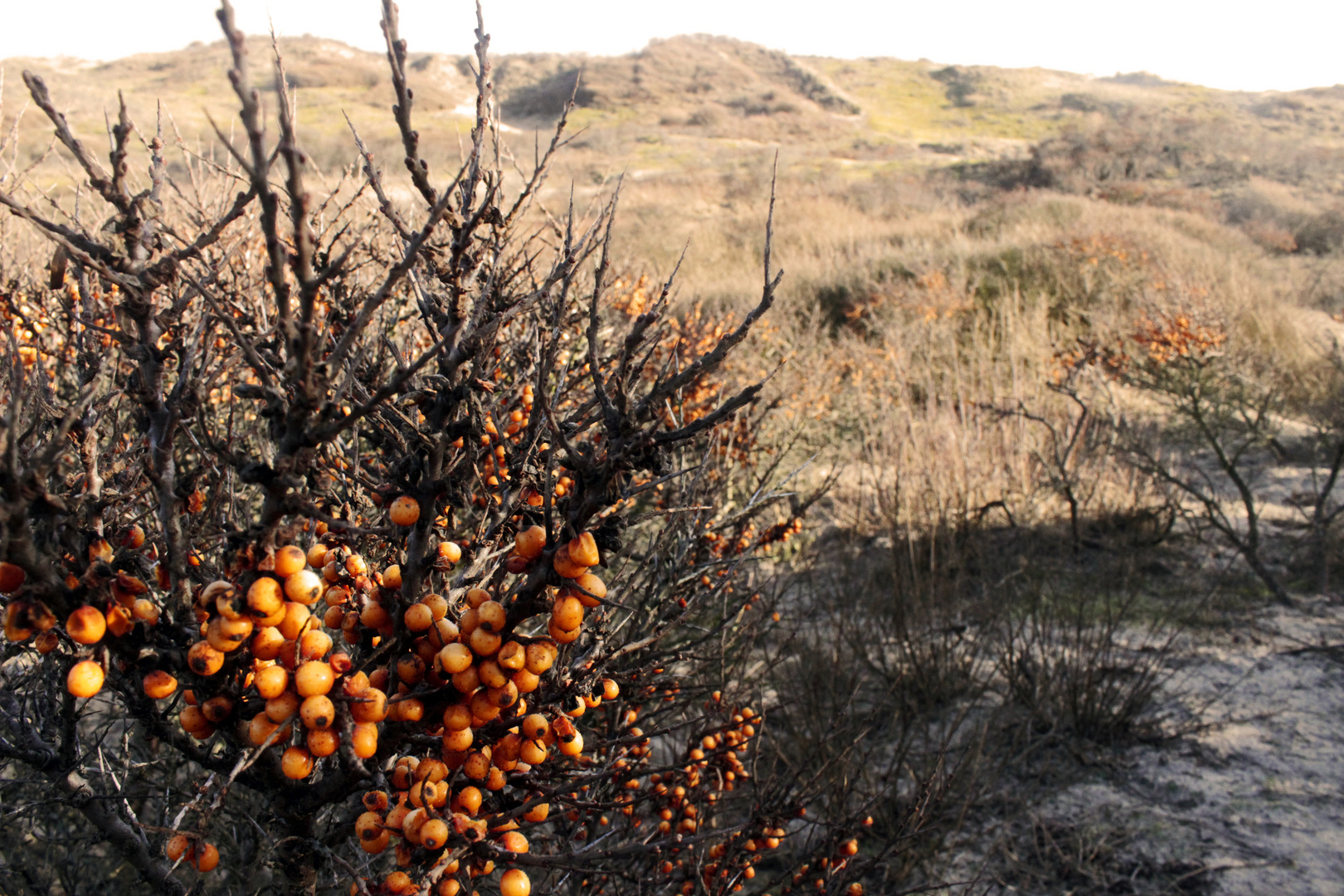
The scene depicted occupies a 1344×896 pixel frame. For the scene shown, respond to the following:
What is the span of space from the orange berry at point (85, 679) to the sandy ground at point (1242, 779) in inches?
123

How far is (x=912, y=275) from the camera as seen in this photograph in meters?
11.7

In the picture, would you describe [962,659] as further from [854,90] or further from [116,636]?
[854,90]

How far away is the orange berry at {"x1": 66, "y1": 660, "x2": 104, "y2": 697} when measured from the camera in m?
0.79

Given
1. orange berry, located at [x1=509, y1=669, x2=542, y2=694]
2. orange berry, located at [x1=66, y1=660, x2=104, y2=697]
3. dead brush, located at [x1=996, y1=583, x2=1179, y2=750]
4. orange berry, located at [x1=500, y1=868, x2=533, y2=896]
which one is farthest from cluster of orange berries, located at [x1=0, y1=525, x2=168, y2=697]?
dead brush, located at [x1=996, y1=583, x2=1179, y2=750]

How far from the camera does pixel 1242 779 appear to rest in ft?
9.65

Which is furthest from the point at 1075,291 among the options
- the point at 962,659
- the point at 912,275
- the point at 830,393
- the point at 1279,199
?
the point at 1279,199

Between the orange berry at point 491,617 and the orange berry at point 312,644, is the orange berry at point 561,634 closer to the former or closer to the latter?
the orange berry at point 491,617

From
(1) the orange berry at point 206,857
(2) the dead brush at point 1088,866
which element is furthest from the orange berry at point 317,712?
(2) the dead brush at point 1088,866

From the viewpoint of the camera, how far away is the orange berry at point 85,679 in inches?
31.0

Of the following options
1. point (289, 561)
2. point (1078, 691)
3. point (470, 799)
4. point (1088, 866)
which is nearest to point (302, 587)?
Result: point (289, 561)

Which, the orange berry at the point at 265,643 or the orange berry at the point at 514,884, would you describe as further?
the orange berry at the point at 514,884

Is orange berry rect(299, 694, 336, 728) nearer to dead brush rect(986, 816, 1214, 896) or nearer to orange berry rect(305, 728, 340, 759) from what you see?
orange berry rect(305, 728, 340, 759)

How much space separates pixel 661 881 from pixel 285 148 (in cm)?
181

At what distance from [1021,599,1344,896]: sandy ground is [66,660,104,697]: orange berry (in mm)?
3127
